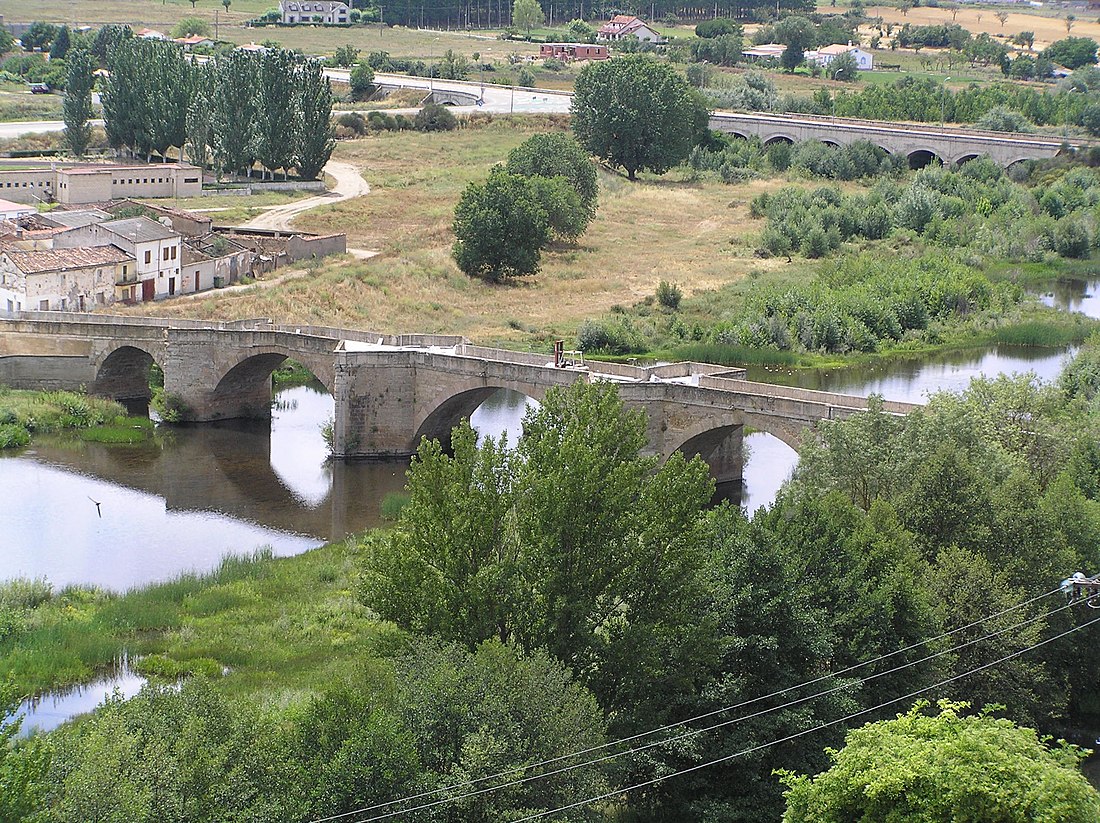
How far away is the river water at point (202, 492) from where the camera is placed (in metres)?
38.5

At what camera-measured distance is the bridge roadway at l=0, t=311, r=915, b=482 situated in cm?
4375

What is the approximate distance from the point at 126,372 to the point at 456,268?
65.4 ft

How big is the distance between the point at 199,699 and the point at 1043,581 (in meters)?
16.8

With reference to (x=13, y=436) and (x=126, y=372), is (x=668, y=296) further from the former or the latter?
(x=13, y=436)

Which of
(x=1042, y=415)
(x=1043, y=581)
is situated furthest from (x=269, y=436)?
(x=1043, y=581)

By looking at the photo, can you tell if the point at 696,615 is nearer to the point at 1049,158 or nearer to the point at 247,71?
the point at 247,71

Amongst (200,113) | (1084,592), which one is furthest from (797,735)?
(200,113)

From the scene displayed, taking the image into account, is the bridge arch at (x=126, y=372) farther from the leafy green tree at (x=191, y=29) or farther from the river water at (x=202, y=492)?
the leafy green tree at (x=191, y=29)

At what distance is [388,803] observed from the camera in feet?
69.2

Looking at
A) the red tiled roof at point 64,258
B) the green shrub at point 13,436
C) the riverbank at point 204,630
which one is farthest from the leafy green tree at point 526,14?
the riverbank at point 204,630

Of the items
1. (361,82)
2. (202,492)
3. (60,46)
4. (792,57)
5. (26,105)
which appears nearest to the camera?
(202,492)

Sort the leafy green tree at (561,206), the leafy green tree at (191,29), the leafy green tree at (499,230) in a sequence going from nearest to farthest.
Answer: the leafy green tree at (499,230), the leafy green tree at (561,206), the leafy green tree at (191,29)

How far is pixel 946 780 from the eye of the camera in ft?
67.9

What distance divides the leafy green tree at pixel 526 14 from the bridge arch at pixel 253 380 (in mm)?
113252
